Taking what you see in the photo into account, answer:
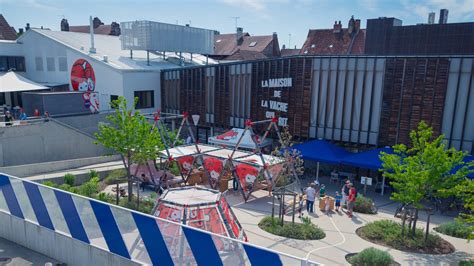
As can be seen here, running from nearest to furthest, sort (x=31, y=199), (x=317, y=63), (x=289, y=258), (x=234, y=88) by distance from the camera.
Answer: (x=289, y=258) → (x=31, y=199) → (x=317, y=63) → (x=234, y=88)

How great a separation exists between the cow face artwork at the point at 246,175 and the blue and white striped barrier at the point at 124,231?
8360 millimetres

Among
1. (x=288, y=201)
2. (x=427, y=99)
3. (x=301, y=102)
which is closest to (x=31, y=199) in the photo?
(x=288, y=201)

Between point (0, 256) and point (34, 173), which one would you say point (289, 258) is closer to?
point (0, 256)

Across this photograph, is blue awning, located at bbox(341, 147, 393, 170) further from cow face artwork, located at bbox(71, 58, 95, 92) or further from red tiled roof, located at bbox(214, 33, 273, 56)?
red tiled roof, located at bbox(214, 33, 273, 56)

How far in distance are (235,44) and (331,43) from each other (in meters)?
14.8

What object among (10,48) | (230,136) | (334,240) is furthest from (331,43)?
(334,240)

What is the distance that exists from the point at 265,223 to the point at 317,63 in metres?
10.8

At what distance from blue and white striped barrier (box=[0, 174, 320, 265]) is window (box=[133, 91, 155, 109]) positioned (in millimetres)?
18059

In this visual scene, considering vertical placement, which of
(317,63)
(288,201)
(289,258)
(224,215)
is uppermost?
(317,63)

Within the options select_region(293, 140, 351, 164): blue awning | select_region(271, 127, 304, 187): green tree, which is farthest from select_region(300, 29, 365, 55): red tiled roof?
select_region(271, 127, 304, 187): green tree

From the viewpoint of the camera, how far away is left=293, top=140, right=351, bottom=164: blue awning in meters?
18.5

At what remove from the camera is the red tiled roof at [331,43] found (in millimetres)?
42969

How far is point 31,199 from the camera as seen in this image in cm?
935

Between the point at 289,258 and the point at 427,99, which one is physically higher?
the point at 427,99
